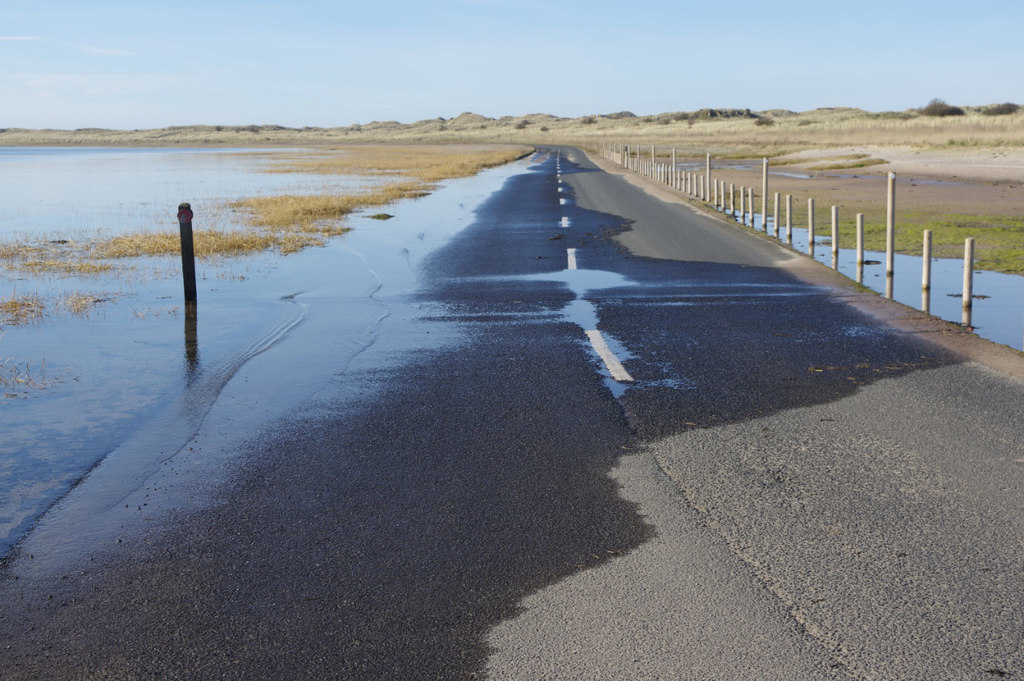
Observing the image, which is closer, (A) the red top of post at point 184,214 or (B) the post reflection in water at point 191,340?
(B) the post reflection in water at point 191,340

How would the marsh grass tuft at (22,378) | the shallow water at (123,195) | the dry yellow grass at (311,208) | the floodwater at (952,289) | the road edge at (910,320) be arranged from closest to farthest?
the marsh grass tuft at (22,378) → the road edge at (910,320) → the floodwater at (952,289) → the dry yellow grass at (311,208) → the shallow water at (123,195)

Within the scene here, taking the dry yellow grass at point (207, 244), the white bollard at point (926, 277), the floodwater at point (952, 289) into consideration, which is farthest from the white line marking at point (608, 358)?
the dry yellow grass at point (207, 244)

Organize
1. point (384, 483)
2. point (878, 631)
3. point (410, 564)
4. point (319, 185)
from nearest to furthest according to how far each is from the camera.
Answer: point (878, 631)
point (410, 564)
point (384, 483)
point (319, 185)

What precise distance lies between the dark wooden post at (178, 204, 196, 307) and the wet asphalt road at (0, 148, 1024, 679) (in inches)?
168

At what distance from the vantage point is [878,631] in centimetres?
393

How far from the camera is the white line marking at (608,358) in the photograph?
8508 mm

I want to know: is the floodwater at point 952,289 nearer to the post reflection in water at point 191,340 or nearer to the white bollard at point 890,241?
the white bollard at point 890,241

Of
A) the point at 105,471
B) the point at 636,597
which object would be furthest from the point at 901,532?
the point at 105,471

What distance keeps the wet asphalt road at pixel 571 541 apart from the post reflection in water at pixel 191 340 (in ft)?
5.82

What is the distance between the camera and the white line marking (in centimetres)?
851

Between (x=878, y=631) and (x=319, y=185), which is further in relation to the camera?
(x=319, y=185)

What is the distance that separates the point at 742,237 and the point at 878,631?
56.4 ft

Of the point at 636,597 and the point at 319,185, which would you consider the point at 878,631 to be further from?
the point at 319,185

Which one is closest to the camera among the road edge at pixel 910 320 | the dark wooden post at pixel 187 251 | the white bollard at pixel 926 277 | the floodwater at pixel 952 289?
the road edge at pixel 910 320
